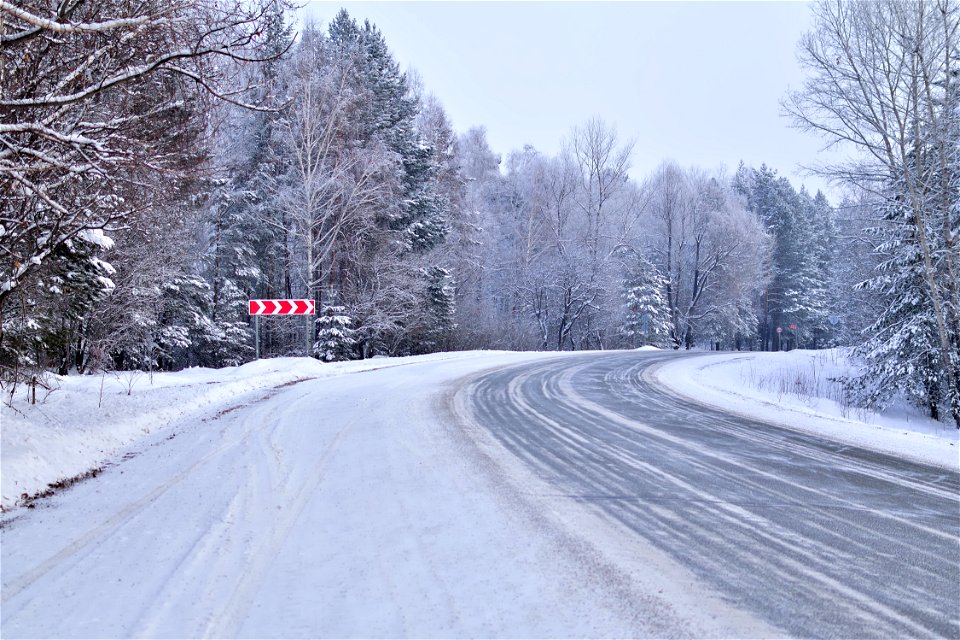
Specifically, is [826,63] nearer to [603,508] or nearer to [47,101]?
[603,508]

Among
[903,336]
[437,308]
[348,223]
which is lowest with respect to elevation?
[903,336]

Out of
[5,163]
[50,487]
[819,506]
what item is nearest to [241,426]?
[50,487]

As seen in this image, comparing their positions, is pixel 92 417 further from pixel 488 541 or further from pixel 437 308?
pixel 437 308

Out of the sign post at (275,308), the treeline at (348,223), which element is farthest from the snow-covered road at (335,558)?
the sign post at (275,308)

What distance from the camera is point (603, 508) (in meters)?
4.35

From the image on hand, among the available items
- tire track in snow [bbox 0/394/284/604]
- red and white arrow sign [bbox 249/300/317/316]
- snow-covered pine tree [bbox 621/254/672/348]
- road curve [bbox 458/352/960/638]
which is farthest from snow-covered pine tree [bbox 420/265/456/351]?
tire track in snow [bbox 0/394/284/604]

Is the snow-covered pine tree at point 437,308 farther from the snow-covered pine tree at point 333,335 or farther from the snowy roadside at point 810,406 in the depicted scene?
the snowy roadside at point 810,406

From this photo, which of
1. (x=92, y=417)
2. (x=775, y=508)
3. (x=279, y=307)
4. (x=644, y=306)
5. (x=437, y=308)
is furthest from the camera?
(x=644, y=306)

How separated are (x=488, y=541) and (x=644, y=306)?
41.3 metres

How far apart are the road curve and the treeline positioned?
16.1ft

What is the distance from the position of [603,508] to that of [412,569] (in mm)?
1756

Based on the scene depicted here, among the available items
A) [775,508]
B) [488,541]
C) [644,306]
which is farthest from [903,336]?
[644,306]

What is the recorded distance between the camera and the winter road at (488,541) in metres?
2.73

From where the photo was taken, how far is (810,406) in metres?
11.5
